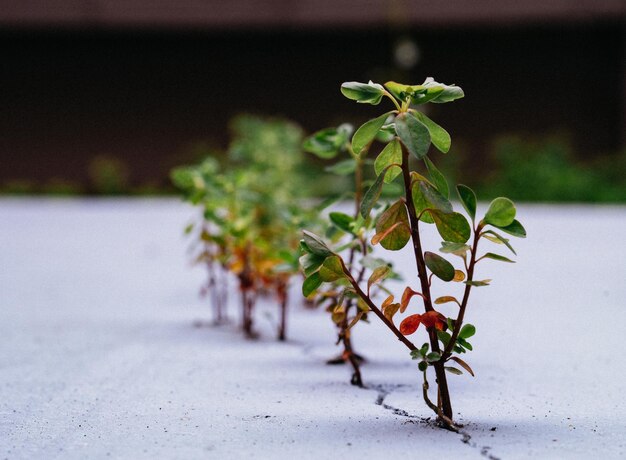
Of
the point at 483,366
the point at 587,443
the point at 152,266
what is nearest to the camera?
the point at 587,443

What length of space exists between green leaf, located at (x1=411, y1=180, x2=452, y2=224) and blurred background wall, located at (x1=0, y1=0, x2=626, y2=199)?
303 inches

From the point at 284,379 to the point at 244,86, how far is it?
794 cm

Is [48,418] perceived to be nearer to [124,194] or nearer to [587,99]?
[124,194]

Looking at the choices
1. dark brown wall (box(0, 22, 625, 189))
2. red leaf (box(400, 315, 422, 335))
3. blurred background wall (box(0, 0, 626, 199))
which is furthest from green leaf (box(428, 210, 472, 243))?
dark brown wall (box(0, 22, 625, 189))

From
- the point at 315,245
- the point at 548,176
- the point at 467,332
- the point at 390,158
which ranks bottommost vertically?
the point at 467,332

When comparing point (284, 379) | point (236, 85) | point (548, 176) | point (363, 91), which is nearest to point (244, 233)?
point (284, 379)

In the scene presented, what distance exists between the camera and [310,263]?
93 centimetres

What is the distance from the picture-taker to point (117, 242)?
423 cm

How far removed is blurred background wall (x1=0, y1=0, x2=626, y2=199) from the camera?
878 centimetres

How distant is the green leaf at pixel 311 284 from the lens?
3.09 feet

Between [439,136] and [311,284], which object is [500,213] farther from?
[311,284]

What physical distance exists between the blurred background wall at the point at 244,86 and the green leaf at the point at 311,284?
7.73 meters

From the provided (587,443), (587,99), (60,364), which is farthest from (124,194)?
(587,443)

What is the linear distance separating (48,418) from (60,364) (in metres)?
0.44
